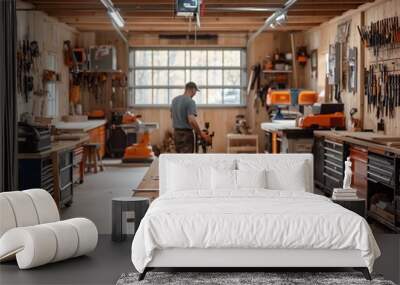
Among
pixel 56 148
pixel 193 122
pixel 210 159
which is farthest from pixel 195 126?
pixel 210 159

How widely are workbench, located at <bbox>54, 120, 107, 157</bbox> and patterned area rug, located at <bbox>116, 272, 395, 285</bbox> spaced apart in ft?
23.3

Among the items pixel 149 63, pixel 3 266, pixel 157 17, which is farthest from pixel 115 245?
pixel 149 63

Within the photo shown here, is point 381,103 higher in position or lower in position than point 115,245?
higher

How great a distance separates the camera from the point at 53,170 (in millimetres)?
8633

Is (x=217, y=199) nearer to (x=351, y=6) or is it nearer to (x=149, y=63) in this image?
(x=351, y=6)

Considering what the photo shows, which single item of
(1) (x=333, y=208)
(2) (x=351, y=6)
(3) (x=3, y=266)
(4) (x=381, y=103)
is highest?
(2) (x=351, y=6)

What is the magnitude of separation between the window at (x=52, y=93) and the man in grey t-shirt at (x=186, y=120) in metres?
2.92

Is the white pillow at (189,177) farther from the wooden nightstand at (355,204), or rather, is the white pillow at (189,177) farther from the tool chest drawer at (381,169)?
the tool chest drawer at (381,169)

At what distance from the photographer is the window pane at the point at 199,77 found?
1708 cm

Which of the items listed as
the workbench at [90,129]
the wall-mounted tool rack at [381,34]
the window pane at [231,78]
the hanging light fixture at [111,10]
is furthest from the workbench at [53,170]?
the window pane at [231,78]

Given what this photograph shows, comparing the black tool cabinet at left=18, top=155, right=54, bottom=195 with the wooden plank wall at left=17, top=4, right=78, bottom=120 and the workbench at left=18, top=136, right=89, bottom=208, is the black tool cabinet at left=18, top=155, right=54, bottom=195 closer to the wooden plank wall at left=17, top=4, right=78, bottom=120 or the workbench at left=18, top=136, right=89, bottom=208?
the workbench at left=18, top=136, right=89, bottom=208

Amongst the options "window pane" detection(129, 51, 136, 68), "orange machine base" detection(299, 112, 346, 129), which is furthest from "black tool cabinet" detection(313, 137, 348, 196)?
"window pane" detection(129, 51, 136, 68)

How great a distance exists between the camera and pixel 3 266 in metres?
5.59

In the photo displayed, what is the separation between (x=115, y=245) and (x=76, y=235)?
0.66 metres
